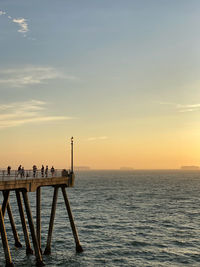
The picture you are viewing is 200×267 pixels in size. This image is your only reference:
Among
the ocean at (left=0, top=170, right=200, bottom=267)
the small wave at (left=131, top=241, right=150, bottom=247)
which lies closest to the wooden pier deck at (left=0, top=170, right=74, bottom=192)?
the ocean at (left=0, top=170, right=200, bottom=267)

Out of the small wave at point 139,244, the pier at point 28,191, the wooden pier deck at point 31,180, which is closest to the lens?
the pier at point 28,191

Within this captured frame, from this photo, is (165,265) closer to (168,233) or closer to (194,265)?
(194,265)

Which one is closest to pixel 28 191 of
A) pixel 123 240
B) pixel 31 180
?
pixel 31 180

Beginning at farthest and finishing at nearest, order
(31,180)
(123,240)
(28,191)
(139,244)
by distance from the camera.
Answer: (123,240) → (139,244) → (31,180) → (28,191)

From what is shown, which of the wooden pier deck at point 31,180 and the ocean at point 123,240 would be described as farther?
the ocean at point 123,240

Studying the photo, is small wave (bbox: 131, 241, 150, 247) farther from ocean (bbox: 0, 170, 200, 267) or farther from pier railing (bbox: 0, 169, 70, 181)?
pier railing (bbox: 0, 169, 70, 181)

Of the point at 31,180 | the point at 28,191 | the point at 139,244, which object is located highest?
the point at 31,180

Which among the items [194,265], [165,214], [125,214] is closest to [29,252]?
[194,265]

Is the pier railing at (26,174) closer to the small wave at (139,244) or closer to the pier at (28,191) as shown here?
the pier at (28,191)

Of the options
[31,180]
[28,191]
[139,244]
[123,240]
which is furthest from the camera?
[123,240]

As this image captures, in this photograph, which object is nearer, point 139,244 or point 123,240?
point 139,244

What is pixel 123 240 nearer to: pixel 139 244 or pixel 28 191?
pixel 139 244

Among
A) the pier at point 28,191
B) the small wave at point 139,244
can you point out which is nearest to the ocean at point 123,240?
the small wave at point 139,244

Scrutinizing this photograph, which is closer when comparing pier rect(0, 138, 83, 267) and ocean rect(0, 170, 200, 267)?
pier rect(0, 138, 83, 267)
